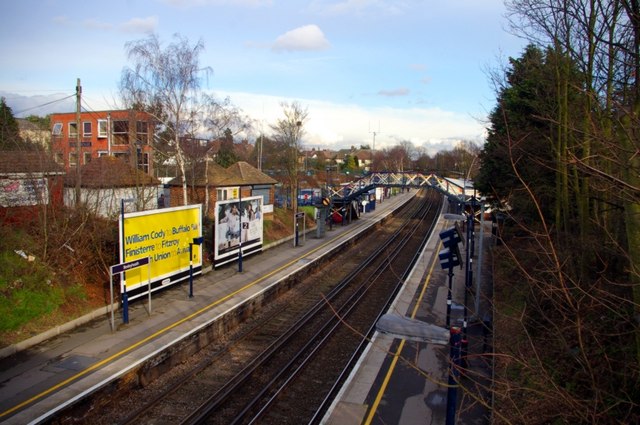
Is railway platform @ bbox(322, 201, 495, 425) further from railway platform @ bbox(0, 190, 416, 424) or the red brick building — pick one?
the red brick building

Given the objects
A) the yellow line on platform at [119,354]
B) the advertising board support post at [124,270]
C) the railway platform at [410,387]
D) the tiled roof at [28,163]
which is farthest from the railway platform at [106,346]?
the tiled roof at [28,163]

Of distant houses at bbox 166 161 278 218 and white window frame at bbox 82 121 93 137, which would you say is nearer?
distant houses at bbox 166 161 278 218

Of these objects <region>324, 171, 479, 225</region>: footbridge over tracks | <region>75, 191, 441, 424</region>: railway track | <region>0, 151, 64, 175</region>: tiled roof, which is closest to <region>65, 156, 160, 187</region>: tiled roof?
<region>0, 151, 64, 175</region>: tiled roof

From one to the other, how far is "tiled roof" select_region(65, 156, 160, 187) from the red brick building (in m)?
1.37

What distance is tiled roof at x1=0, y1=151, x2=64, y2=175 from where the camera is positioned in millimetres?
17344

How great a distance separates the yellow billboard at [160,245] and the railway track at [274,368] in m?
3.28

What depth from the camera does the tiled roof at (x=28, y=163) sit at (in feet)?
56.9

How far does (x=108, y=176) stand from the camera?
21578 millimetres

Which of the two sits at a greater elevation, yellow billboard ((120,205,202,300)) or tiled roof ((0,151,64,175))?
tiled roof ((0,151,64,175))

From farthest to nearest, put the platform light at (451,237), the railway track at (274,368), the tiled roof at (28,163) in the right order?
the tiled roof at (28,163)
the platform light at (451,237)
the railway track at (274,368)

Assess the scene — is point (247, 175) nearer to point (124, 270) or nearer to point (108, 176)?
point (108, 176)

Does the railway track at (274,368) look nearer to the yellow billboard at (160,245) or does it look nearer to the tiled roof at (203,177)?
the yellow billboard at (160,245)

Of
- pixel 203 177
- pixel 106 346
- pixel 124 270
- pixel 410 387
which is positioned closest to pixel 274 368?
pixel 410 387

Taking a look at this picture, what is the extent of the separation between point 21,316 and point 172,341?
4.11 m
